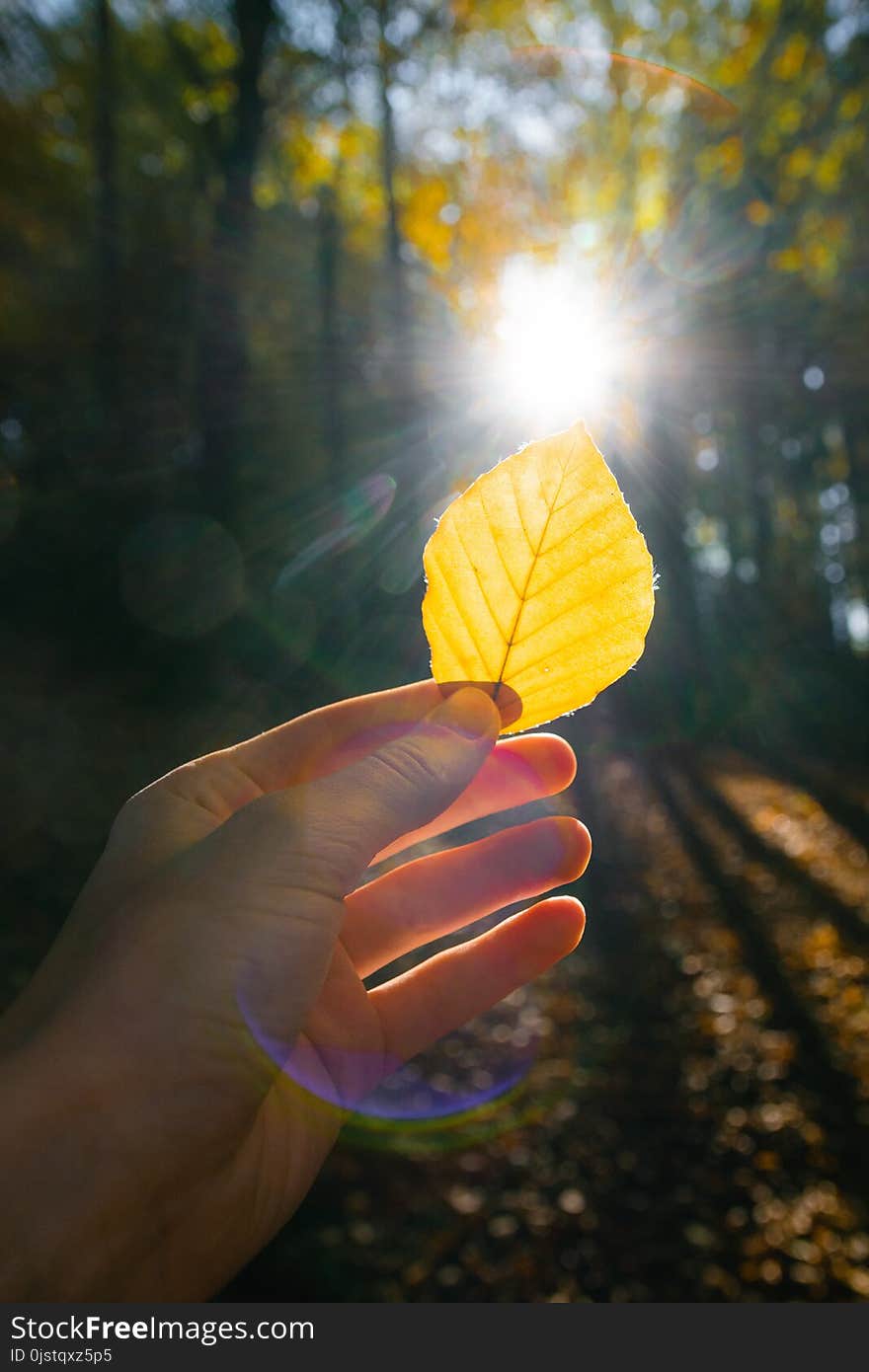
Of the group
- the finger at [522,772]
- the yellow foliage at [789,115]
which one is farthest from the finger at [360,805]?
the yellow foliage at [789,115]

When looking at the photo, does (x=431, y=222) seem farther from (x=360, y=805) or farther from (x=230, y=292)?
(x=360, y=805)

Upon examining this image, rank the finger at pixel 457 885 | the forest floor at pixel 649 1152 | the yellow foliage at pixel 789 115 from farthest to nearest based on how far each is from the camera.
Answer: the yellow foliage at pixel 789 115, the forest floor at pixel 649 1152, the finger at pixel 457 885

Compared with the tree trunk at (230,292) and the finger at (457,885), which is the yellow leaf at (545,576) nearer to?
the finger at (457,885)

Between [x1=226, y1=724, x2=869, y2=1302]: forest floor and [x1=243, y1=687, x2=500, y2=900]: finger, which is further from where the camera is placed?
[x1=226, y1=724, x2=869, y2=1302]: forest floor

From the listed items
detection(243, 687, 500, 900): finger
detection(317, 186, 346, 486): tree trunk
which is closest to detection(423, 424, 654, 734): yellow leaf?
detection(243, 687, 500, 900): finger

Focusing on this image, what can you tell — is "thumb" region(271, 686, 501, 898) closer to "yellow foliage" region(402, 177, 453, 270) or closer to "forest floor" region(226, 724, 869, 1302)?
"forest floor" region(226, 724, 869, 1302)

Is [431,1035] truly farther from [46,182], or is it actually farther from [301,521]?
[46,182]
